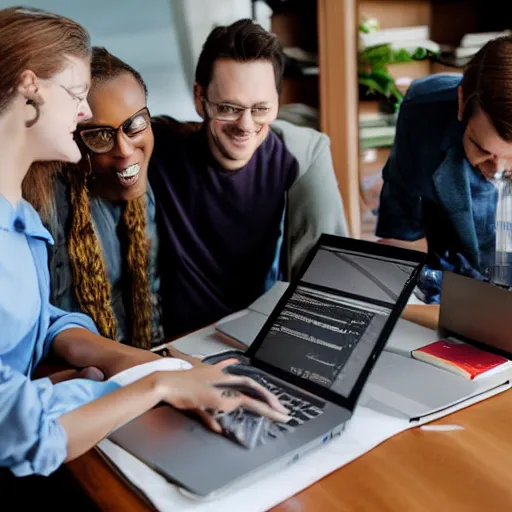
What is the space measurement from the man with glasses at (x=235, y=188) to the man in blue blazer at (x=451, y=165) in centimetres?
17

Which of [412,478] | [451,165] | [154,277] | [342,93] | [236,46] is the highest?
[236,46]

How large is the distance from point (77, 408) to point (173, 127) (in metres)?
0.61

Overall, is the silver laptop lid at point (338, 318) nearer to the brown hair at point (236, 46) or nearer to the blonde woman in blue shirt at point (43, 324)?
the blonde woman in blue shirt at point (43, 324)

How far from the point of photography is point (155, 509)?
78 centimetres

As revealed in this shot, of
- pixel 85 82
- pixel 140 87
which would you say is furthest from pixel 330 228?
pixel 85 82

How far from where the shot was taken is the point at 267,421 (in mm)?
883

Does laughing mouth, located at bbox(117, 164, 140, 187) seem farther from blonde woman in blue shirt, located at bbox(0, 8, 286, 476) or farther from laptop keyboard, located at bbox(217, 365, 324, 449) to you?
laptop keyboard, located at bbox(217, 365, 324, 449)

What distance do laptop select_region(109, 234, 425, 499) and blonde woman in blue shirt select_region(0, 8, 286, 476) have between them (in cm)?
5

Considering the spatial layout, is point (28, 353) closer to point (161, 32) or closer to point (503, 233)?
point (161, 32)

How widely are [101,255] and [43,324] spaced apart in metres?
0.20

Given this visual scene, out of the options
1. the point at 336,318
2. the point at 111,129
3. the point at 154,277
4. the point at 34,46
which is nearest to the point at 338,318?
the point at 336,318

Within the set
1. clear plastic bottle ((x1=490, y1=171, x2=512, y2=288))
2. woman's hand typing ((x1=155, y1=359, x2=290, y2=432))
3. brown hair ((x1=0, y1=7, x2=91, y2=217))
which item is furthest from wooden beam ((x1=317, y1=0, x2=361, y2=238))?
woman's hand typing ((x1=155, y1=359, x2=290, y2=432))

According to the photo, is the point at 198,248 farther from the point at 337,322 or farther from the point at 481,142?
the point at 481,142

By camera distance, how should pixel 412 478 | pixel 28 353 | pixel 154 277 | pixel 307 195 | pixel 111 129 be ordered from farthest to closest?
pixel 307 195 → pixel 154 277 → pixel 111 129 → pixel 28 353 → pixel 412 478
